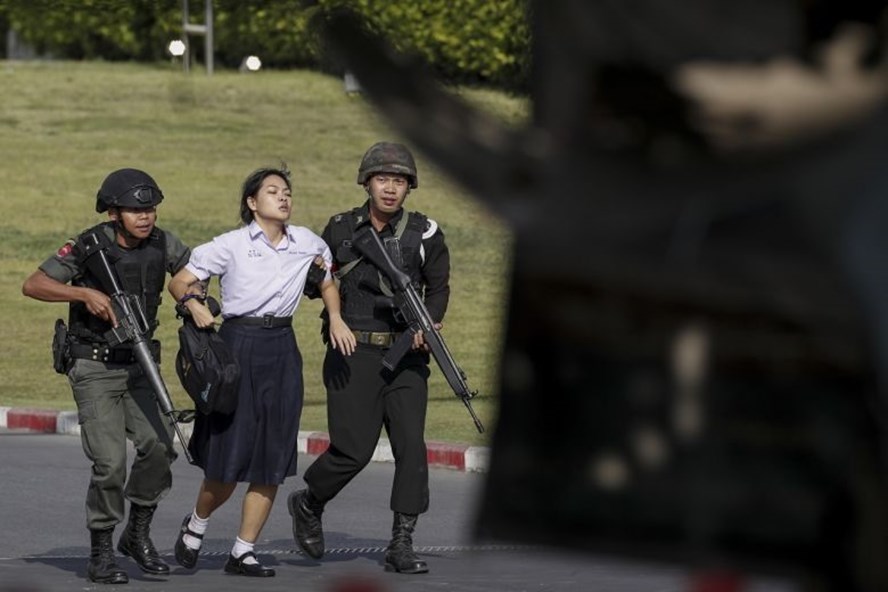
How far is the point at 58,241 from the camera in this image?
25.7m

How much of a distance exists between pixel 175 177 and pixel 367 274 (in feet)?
69.5

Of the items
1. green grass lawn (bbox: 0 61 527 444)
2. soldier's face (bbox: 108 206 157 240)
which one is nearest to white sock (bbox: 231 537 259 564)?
soldier's face (bbox: 108 206 157 240)

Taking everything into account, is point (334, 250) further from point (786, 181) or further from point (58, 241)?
point (58, 241)

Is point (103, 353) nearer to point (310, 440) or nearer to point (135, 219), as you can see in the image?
point (135, 219)

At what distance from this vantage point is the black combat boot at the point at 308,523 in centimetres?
969

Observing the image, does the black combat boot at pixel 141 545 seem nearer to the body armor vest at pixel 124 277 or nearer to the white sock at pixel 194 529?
the white sock at pixel 194 529

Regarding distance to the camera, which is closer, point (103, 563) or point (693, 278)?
point (693, 278)

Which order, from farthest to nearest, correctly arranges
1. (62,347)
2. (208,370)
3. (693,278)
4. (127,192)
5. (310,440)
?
1. (310,440)
2. (62,347)
3. (127,192)
4. (208,370)
5. (693,278)

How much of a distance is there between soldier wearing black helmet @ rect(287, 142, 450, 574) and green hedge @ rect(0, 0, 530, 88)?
23.9ft

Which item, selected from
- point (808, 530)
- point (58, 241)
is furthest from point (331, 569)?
point (58, 241)

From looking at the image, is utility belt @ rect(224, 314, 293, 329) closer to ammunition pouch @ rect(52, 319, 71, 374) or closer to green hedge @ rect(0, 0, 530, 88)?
ammunition pouch @ rect(52, 319, 71, 374)

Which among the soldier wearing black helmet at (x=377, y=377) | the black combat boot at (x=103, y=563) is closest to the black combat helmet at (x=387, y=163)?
the soldier wearing black helmet at (x=377, y=377)

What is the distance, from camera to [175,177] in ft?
99.8

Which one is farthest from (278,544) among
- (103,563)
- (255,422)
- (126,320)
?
(126,320)
